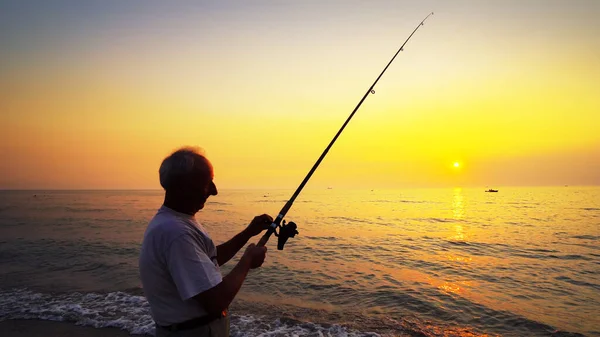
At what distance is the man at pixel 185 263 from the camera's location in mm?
1984

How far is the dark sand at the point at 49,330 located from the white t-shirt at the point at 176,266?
18.4 ft

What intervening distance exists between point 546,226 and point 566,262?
14.9 m

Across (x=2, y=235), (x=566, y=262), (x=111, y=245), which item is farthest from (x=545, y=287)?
(x=2, y=235)

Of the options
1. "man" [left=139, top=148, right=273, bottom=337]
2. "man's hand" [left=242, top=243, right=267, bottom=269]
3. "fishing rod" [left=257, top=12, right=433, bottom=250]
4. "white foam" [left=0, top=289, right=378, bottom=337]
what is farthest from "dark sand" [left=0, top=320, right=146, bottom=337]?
"man's hand" [left=242, top=243, right=267, bottom=269]

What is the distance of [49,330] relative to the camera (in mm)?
6805

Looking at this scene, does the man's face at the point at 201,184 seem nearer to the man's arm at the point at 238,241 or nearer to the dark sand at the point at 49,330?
the man's arm at the point at 238,241

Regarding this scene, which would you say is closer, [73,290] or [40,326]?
[40,326]

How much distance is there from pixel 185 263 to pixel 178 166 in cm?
62

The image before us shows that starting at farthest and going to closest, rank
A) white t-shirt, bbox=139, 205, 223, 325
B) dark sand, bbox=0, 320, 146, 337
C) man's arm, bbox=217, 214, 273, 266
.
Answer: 1. dark sand, bbox=0, 320, 146, 337
2. man's arm, bbox=217, 214, 273, 266
3. white t-shirt, bbox=139, 205, 223, 325

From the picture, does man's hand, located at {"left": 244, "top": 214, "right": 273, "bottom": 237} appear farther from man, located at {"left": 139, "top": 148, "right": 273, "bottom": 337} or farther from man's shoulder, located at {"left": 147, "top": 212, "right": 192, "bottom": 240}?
man's shoulder, located at {"left": 147, "top": 212, "right": 192, "bottom": 240}

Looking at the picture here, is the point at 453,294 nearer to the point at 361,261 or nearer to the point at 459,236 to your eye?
the point at 361,261

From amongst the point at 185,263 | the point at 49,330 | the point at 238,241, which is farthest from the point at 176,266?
the point at 49,330

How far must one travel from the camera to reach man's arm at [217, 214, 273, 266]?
117 inches

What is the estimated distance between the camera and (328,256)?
15.0 m
